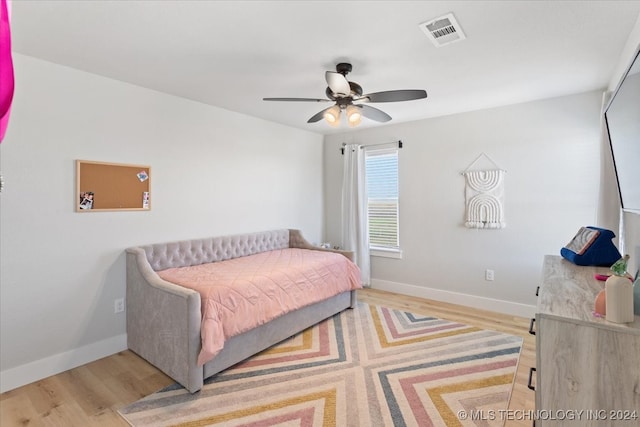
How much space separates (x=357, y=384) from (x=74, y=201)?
2609 millimetres

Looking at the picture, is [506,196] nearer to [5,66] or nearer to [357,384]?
[357,384]

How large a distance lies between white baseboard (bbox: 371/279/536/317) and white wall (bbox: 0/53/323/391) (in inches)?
93.0

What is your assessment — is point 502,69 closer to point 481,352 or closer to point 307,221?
point 481,352

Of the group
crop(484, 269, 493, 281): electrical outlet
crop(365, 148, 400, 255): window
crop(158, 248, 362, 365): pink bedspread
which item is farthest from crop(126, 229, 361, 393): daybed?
crop(484, 269, 493, 281): electrical outlet

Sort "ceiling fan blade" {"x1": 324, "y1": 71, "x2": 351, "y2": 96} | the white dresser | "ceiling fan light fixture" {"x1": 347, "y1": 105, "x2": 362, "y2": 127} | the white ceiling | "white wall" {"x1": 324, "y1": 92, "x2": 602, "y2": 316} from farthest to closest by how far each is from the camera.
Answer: "white wall" {"x1": 324, "y1": 92, "x2": 602, "y2": 316} → "ceiling fan light fixture" {"x1": 347, "y1": 105, "x2": 362, "y2": 127} → "ceiling fan blade" {"x1": 324, "y1": 71, "x2": 351, "y2": 96} → the white ceiling → the white dresser

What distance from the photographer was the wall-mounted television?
1425mm

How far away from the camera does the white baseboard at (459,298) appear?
3570 mm

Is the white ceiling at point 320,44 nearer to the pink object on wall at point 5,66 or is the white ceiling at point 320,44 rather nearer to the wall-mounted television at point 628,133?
the wall-mounted television at point 628,133

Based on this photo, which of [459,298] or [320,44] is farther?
[459,298]

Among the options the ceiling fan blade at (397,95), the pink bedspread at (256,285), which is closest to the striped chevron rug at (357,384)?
the pink bedspread at (256,285)

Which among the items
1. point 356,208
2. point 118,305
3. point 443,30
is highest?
point 443,30

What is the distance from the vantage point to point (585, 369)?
1158 mm

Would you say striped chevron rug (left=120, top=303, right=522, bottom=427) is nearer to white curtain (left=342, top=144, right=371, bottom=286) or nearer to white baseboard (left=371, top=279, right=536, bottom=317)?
white baseboard (left=371, top=279, right=536, bottom=317)

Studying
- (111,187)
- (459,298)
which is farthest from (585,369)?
(111,187)
